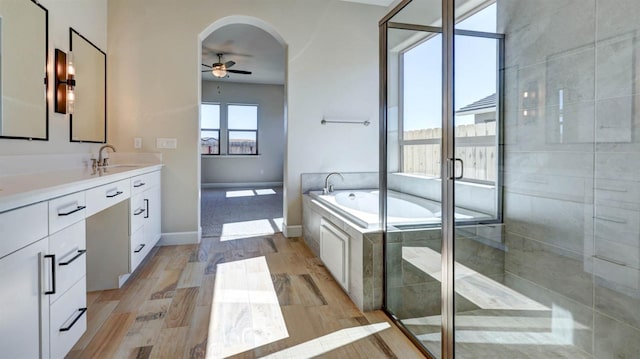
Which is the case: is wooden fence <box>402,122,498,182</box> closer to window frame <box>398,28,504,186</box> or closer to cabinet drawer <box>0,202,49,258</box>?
window frame <box>398,28,504,186</box>

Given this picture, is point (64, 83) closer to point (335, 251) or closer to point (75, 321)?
point (75, 321)

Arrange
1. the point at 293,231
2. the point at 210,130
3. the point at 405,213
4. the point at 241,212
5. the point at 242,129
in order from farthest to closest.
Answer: the point at 242,129, the point at 210,130, the point at 241,212, the point at 293,231, the point at 405,213

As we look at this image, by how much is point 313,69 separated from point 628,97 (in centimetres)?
304

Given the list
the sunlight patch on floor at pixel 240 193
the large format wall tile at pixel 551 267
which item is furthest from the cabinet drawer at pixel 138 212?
the sunlight patch on floor at pixel 240 193

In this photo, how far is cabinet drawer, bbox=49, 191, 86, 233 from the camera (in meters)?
1.40

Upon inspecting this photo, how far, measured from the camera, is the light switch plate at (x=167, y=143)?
372 cm

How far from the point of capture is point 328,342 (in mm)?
1876

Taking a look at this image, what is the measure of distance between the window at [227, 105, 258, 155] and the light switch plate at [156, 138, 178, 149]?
5621 millimetres

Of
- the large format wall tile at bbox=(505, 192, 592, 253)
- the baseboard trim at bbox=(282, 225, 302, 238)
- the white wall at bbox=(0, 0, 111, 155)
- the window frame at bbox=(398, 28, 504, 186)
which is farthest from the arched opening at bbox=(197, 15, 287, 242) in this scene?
the large format wall tile at bbox=(505, 192, 592, 253)

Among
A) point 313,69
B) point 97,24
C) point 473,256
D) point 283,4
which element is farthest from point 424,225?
point 97,24

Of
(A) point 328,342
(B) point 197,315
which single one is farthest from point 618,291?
(B) point 197,315

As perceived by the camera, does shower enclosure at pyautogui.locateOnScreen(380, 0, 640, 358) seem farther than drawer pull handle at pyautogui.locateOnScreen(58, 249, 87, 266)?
Yes

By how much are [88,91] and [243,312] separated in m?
2.52

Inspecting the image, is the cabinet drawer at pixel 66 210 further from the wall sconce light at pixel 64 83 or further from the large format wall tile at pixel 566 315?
the large format wall tile at pixel 566 315
